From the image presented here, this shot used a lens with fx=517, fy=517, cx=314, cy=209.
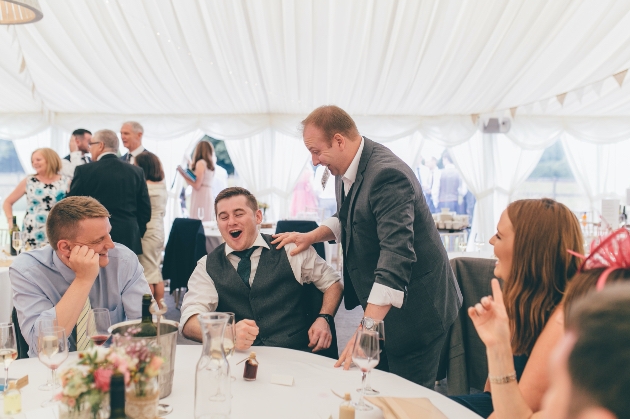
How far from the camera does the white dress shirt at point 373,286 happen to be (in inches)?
70.4

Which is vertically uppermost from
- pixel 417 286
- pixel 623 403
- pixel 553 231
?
pixel 553 231

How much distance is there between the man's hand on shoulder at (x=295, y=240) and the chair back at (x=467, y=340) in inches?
48.7

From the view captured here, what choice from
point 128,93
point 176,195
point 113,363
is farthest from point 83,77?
point 113,363

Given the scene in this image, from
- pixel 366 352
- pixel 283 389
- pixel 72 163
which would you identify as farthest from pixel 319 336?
pixel 72 163

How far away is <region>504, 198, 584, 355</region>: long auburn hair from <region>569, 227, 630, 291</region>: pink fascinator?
1.43ft

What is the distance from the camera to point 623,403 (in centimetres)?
46

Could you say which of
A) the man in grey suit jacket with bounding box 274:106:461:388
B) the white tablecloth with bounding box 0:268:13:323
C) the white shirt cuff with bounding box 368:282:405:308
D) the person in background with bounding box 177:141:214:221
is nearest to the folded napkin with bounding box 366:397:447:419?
the white shirt cuff with bounding box 368:282:405:308

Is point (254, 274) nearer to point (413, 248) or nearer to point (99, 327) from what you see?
point (413, 248)

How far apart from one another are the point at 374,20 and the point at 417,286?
353 centimetres

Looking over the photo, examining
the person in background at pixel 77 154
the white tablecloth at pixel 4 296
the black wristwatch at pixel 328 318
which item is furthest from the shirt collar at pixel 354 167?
the person in background at pixel 77 154

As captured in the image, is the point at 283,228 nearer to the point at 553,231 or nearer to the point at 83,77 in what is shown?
the point at 553,231

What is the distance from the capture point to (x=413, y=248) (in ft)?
6.48

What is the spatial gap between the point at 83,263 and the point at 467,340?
7.20ft

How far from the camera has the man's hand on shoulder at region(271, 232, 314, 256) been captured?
2184mm
